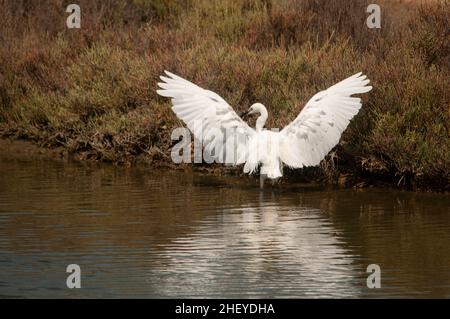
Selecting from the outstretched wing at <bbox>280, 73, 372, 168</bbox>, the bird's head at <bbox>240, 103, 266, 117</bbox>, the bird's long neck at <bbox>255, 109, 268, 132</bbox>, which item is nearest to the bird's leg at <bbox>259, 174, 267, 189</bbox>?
the outstretched wing at <bbox>280, 73, 372, 168</bbox>

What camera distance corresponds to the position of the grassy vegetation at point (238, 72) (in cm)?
1290

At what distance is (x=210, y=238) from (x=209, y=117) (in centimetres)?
221

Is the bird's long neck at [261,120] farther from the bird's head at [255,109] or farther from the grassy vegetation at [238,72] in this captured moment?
the grassy vegetation at [238,72]

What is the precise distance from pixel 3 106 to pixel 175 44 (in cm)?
255

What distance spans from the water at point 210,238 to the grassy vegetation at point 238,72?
0.57 metres

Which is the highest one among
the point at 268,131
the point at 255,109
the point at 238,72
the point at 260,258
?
the point at 238,72

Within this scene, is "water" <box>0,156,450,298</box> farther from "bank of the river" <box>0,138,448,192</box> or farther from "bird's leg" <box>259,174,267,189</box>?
"bank of the river" <box>0,138,448,192</box>

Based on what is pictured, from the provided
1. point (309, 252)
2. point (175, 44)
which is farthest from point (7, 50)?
point (309, 252)

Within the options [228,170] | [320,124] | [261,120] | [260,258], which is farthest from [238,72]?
[260,258]

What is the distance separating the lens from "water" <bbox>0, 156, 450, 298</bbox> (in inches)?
359

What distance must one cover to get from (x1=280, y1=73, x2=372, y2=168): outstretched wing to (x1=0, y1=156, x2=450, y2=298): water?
0.47 meters

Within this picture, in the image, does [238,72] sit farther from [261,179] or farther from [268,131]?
[261,179]

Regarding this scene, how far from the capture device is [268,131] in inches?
506

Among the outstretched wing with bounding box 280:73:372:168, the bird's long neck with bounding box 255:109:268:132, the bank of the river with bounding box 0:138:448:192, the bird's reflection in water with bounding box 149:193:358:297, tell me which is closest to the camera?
the bird's reflection in water with bounding box 149:193:358:297
